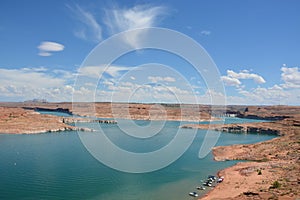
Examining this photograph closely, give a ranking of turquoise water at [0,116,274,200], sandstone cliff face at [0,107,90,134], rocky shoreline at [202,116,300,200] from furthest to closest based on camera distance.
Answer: sandstone cliff face at [0,107,90,134] → turquoise water at [0,116,274,200] → rocky shoreline at [202,116,300,200]

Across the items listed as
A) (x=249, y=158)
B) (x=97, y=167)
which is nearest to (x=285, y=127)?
(x=249, y=158)

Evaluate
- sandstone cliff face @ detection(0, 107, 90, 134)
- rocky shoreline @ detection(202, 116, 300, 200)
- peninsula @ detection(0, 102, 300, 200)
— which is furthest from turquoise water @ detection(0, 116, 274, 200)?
sandstone cliff face @ detection(0, 107, 90, 134)

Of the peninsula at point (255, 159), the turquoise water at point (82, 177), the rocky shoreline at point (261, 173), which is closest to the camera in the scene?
the rocky shoreline at point (261, 173)

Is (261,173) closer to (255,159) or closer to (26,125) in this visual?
(255,159)

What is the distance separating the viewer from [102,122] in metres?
148

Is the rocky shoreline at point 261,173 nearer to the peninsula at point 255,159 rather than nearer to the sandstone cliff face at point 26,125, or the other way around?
the peninsula at point 255,159

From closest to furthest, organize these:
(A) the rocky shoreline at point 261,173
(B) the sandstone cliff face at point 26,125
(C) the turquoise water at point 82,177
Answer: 1. (A) the rocky shoreline at point 261,173
2. (C) the turquoise water at point 82,177
3. (B) the sandstone cliff face at point 26,125

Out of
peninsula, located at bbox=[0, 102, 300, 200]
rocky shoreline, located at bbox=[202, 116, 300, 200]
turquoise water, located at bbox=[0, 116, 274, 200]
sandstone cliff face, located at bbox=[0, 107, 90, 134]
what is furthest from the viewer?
sandstone cliff face, located at bbox=[0, 107, 90, 134]

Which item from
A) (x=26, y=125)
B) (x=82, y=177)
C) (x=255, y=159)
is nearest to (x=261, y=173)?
(x=255, y=159)

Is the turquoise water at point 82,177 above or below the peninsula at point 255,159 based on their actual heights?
→ below

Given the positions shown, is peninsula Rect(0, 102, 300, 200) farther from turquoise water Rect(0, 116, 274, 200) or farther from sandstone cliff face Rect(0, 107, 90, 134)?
turquoise water Rect(0, 116, 274, 200)

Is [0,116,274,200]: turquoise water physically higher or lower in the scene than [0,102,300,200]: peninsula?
lower

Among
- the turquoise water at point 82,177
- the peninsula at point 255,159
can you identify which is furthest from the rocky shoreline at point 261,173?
the turquoise water at point 82,177

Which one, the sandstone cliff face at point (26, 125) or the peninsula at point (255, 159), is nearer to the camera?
the peninsula at point (255, 159)
